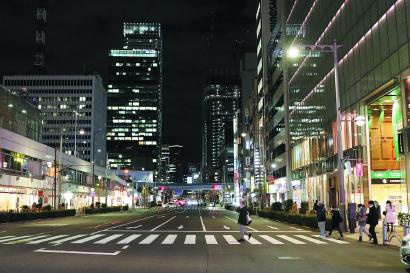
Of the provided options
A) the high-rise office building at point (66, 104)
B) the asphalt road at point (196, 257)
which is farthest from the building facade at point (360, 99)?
Answer: the high-rise office building at point (66, 104)

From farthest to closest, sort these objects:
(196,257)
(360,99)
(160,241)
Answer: (360,99)
(160,241)
(196,257)

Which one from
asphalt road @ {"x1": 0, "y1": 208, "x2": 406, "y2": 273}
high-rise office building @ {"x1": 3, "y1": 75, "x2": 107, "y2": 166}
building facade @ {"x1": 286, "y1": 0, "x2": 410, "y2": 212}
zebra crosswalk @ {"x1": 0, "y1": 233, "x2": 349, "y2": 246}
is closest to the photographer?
asphalt road @ {"x1": 0, "y1": 208, "x2": 406, "y2": 273}

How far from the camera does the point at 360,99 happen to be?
35.4m

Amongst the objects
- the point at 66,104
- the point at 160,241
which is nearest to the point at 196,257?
the point at 160,241

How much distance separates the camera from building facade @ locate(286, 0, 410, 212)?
28.6 meters

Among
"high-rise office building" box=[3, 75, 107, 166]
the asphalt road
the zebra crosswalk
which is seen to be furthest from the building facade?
"high-rise office building" box=[3, 75, 107, 166]

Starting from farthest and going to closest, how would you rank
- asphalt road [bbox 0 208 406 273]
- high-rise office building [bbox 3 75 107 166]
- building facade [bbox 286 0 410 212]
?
high-rise office building [bbox 3 75 107 166], building facade [bbox 286 0 410 212], asphalt road [bbox 0 208 406 273]

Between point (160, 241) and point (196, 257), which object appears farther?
point (160, 241)

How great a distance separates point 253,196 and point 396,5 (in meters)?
88.9

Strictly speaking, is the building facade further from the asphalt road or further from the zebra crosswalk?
the asphalt road

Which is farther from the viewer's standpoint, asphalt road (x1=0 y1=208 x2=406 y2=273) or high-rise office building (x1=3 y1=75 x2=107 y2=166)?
high-rise office building (x1=3 y1=75 x2=107 y2=166)

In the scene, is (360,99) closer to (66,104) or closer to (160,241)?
(160,241)

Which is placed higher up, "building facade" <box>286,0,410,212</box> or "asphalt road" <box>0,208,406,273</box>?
"building facade" <box>286,0,410,212</box>

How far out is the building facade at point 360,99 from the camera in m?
28.6
